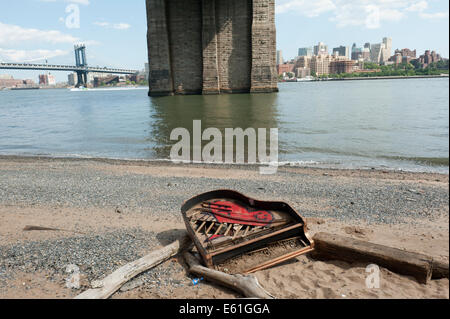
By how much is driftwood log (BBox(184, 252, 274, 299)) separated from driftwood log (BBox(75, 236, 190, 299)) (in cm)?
44

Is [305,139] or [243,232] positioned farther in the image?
[305,139]

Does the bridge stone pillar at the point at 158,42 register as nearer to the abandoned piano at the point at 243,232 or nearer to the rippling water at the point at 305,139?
the rippling water at the point at 305,139

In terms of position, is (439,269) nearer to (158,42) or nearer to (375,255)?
(375,255)

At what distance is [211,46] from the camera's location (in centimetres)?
4606

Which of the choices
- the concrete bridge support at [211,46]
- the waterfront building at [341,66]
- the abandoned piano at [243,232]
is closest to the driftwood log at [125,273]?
the abandoned piano at [243,232]

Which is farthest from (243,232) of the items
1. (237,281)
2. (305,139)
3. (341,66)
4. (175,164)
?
(341,66)

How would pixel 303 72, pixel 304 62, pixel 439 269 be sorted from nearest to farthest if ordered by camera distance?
pixel 439 269, pixel 303 72, pixel 304 62

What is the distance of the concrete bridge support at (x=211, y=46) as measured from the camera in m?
45.3

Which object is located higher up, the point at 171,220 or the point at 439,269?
the point at 439,269

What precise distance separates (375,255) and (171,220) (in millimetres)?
3450
